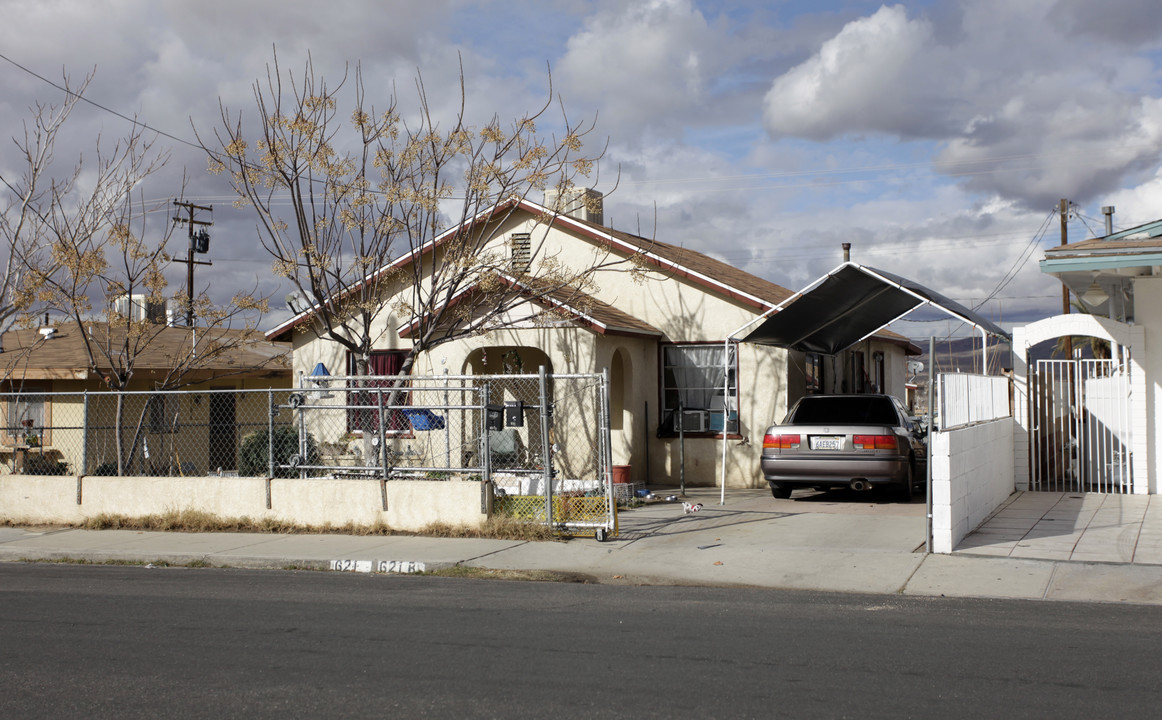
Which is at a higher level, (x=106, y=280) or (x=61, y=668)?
(x=106, y=280)

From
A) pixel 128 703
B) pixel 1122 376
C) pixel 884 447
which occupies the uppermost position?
pixel 1122 376

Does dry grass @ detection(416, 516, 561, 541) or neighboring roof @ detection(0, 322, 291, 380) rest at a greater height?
neighboring roof @ detection(0, 322, 291, 380)

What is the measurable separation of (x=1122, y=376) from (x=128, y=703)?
1353 centimetres

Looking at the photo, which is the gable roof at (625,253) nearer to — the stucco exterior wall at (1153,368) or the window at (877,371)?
the stucco exterior wall at (1153,368)

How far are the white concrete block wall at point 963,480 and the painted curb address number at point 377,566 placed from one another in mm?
5101

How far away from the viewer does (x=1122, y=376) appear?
47.1ft

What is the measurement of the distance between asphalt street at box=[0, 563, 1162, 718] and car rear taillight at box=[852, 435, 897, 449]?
5.09 metres

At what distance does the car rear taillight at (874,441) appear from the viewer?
1317 centimetres

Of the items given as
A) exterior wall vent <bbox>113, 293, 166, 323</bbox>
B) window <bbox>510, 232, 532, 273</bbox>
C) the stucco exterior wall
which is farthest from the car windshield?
exterior wall vent <bbox>113, 293, 166, 323</bbox>

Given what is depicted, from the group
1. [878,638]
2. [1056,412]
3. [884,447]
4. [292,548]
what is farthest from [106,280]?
[1056,412]

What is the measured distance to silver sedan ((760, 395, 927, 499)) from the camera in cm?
1320

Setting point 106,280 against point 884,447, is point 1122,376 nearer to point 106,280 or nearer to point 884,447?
point 884,447

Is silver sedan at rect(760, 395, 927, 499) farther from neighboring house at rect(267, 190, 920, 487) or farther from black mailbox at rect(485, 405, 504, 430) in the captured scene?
black mailbox at rect(485, 405, 504, 430)

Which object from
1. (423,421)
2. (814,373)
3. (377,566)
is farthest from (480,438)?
(814,373)
